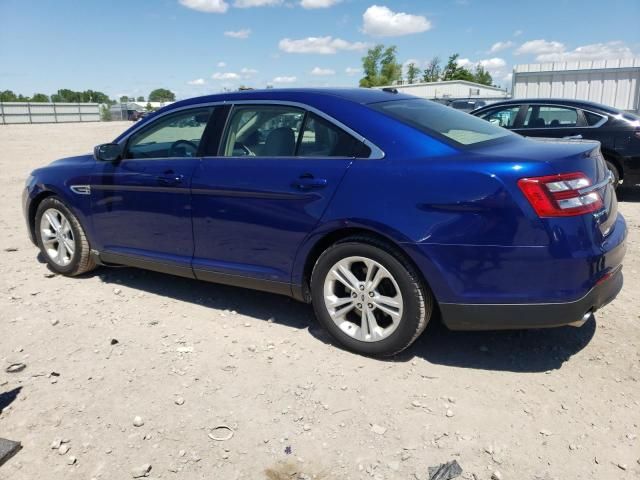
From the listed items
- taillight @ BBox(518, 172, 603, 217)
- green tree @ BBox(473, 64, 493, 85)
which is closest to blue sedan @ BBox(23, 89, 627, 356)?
taillight @ BBox(518, 172, 603, 217)

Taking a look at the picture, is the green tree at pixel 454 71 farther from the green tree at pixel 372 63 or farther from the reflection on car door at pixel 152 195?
the reflection on car door at pixel 152 195

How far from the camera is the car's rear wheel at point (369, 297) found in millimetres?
3277

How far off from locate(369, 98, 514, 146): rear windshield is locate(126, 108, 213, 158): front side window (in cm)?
145

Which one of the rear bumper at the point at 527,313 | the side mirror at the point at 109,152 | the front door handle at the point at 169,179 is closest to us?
the rear bumper at the point at 527,313

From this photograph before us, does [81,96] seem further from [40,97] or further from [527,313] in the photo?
[527,313]

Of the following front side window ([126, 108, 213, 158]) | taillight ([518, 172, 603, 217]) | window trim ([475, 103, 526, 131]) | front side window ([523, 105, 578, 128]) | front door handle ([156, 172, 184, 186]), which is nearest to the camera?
taillight ([518, 172, 603, 217])

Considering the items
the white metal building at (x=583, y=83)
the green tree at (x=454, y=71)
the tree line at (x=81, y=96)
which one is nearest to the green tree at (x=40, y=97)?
the tree line at (x=81, y=96)

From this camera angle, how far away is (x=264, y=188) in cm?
371

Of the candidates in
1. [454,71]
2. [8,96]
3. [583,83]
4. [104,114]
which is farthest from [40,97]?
[583,83]

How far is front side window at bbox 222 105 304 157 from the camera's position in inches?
149

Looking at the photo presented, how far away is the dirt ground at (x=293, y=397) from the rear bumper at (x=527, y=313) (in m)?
0.38

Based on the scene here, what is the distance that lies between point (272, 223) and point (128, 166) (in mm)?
1581

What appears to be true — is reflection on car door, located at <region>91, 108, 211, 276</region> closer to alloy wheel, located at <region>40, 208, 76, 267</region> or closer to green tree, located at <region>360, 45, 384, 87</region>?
alloy wheel, located at <region>40, 208, 76, 267</region>

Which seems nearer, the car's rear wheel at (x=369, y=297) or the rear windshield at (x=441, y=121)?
the car's rear wheel at (x=369, y=297)
